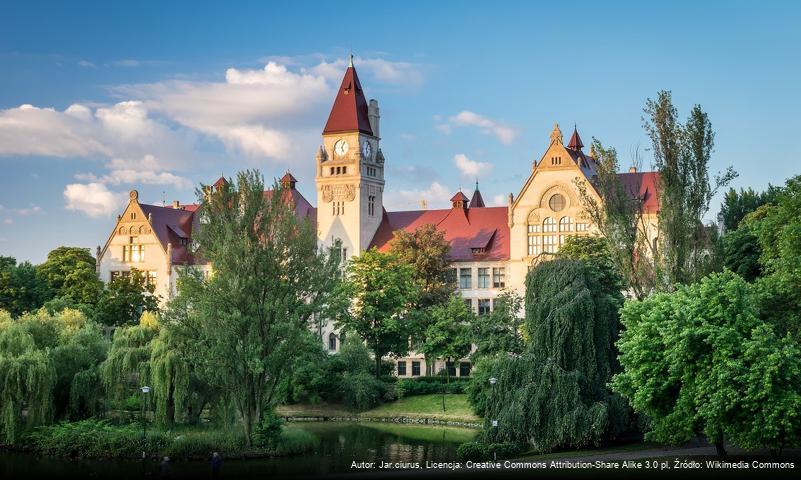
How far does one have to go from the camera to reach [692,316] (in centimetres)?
3834

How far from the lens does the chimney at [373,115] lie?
3551 inches

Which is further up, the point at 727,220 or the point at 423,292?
the point at 727,220

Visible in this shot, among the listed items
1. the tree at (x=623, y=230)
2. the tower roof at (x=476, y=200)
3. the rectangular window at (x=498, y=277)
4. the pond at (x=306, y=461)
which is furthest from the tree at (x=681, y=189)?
the tower roof at (x=476, y=200)

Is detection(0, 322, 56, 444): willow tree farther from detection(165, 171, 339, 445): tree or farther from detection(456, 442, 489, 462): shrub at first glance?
detection(456, 442, 489, 462): shrub

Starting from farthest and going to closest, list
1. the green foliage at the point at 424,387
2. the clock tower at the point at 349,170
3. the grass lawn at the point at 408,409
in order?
the clock tower at the point at 349,170 → the green foliage at the point at 424,387 → the grass lawn at the point at 408,409

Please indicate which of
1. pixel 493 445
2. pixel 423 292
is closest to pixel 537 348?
pixel 493 445

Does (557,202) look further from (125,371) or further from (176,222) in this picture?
(125,371)

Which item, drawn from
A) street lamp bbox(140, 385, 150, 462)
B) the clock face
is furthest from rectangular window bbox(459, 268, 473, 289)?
street lamp bbox(140, 385, 150, 462)

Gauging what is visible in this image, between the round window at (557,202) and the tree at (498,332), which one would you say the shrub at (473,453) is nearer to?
the tree at (498,332)

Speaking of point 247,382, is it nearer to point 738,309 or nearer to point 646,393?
point 646,393

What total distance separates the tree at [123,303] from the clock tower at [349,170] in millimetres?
14569

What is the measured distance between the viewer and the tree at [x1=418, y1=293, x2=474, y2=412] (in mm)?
73688

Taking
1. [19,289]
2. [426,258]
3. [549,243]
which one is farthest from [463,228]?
[19,289]

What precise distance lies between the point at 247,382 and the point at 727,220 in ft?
179
